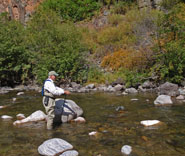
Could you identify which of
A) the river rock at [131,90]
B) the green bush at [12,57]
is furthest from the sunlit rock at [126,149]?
the green bush at [12,57]

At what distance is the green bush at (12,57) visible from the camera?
60.1 ft

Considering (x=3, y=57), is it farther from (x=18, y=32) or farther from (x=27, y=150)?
(x=27, y=150)

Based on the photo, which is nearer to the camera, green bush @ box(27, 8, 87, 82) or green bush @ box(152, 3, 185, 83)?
green bush @ box(152, 3, 185, 83)

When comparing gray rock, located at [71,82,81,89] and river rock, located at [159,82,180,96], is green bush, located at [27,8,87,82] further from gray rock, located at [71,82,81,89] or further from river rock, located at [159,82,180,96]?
river rock, located at [159,82,180,96]

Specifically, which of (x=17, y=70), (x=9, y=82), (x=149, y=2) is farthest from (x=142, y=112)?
(x=149, y=2)

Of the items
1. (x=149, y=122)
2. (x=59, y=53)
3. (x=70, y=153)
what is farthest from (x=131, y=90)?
(x=70, y=153)

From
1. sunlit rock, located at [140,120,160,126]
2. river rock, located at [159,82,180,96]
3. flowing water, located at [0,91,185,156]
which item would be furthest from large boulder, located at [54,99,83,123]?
river rock, located at [159,82,180,96]

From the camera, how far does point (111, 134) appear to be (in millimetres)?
6172

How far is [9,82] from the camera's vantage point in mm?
19672

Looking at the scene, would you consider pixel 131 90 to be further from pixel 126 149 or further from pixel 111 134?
pixel 126 149

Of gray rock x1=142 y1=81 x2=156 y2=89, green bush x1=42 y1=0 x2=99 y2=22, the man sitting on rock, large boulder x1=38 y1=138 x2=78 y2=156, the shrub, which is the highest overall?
green bush x1=42 y1=0 x2=99 y2=22

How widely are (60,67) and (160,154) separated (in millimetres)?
12520

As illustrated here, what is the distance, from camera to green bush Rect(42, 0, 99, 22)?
31031 millimetres

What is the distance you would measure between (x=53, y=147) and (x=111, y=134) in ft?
5.64
